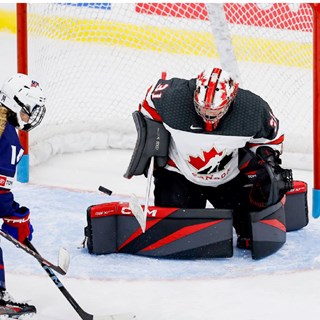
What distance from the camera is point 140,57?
206 inches

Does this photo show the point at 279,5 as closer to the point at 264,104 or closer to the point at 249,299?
the point at 264,104

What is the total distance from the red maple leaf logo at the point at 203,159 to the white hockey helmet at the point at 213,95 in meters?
0.11

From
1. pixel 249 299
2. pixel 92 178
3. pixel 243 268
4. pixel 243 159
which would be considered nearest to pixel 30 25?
pixel 92 178

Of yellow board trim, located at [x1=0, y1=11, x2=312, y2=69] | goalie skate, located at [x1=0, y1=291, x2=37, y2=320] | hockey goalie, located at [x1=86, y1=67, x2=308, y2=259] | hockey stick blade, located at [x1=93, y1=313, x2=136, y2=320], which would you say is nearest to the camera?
goalie skate, located at [x1=0, y1=291, x2=37, y2=320]

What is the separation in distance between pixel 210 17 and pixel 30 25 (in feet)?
2.99

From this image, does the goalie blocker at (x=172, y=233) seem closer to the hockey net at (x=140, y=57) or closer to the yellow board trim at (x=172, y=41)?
the hockey net at (x=140, y=57)

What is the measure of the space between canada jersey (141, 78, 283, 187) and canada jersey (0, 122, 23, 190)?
2.74 feet

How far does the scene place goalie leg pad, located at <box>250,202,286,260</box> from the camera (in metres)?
3.16

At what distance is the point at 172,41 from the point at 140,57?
0.22 m

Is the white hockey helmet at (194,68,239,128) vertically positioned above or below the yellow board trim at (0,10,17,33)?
below

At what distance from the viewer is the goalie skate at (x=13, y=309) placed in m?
2.40

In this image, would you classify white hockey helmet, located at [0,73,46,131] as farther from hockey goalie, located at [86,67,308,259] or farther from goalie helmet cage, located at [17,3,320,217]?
goalie helmet cage, located at [17,3,320,217]

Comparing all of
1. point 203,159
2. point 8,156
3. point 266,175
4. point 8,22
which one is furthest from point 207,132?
point 8,22

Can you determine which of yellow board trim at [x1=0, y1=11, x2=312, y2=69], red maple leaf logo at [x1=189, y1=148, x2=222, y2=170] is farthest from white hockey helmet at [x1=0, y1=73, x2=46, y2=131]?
yellow board trim at [x1=0, y1=11, x2=312, y2=69]
